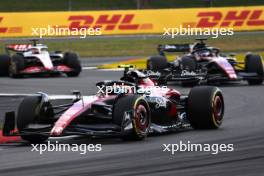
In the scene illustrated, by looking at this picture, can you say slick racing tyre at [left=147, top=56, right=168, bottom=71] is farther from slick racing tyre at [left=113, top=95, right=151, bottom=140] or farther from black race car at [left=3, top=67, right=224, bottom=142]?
slick racing tyre at [left=113, top=95, right=151, bottom=140]

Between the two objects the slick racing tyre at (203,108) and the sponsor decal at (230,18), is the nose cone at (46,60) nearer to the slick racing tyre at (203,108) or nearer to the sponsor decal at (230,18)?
the sponsor decal at (230,18)

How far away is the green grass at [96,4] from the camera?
56.6m

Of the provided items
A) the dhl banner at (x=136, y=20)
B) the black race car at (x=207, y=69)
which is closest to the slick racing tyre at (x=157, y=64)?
the black race car at (x=207, y=69)

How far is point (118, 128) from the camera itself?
1212 centimetres

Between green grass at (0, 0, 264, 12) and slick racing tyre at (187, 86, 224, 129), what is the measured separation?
42.3m

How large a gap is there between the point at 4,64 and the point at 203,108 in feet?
47.2

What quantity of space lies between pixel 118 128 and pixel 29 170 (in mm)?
2582

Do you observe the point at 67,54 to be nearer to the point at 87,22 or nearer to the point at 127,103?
the point at 87,22

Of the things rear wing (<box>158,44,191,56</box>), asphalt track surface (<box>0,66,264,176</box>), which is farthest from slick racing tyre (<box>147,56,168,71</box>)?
asphalt track surface (<box>0,66,264,176</box>)

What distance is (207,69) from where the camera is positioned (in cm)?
2328

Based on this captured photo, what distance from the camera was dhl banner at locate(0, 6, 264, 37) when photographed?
3656 centimetres

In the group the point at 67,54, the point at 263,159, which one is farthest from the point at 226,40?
the point at 263,159

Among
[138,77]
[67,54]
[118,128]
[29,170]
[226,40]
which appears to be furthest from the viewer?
[226,40]

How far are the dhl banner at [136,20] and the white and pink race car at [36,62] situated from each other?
9.58 metres
